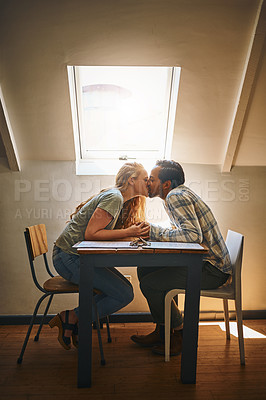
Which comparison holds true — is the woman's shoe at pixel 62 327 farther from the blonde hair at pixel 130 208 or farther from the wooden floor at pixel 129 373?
the blonde hair at pixel 130 208

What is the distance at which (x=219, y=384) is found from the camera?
7.34 feet

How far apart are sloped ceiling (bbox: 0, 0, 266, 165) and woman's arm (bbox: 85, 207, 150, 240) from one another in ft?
3.37

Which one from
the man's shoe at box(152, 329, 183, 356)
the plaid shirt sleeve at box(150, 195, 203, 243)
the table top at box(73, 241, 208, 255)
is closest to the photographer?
the table top at box(73, 241, 208, 255)

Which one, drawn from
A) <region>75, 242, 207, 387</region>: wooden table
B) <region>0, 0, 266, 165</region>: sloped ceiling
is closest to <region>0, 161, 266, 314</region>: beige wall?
<region>0, 0, 266, 165</region>: sloped ceiling

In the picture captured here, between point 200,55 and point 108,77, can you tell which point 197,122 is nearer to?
point 200,55

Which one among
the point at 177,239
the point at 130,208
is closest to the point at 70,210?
the point at 130,208

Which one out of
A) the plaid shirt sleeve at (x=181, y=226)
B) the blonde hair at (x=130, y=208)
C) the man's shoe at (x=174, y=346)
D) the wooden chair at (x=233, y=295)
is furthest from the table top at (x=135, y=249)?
the man's shoe at (x=174, y=346)

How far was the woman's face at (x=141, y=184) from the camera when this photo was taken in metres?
2.77

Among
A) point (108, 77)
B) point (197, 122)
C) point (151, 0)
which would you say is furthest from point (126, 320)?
point (151, 0)

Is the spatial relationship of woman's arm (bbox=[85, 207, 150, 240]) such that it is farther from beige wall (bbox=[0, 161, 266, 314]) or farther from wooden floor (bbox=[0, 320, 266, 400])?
beige wall (bbox=[0, 161, 266, 314])

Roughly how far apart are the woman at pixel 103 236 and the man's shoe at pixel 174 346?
0.44 meters

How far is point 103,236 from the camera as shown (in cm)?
243

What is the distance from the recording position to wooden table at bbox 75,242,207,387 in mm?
2107

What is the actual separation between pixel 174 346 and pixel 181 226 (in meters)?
0.86
